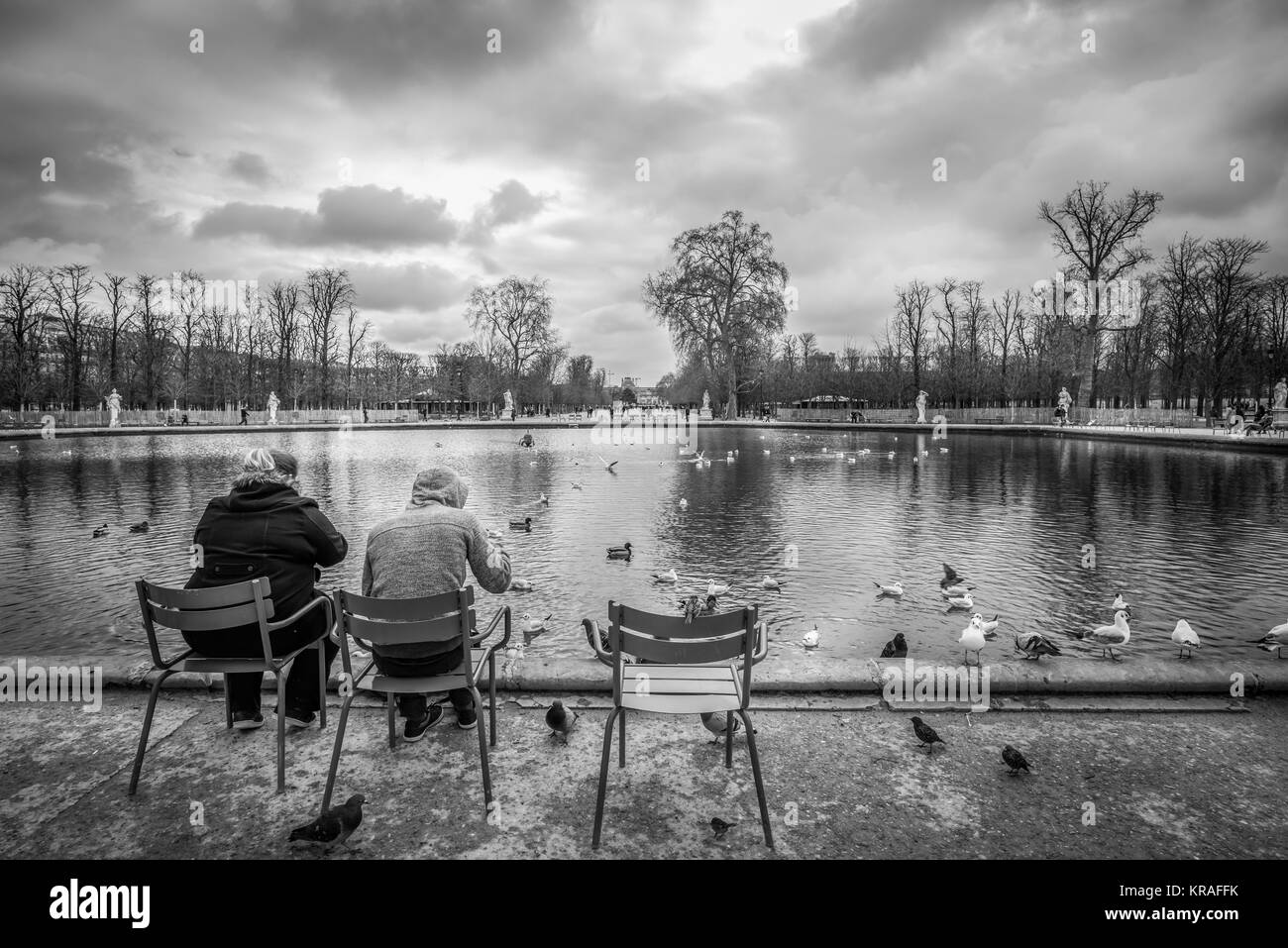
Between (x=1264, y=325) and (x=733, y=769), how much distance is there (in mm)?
81041

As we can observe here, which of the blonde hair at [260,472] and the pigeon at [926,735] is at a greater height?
the blonde hair at [260,472]

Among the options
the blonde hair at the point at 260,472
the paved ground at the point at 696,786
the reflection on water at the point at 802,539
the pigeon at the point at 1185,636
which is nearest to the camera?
the paved ground at the point at 696,786

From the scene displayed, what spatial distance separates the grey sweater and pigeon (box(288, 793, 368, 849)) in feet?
2.53

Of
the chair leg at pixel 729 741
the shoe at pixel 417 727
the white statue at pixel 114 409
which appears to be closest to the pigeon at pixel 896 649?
the chair leg at pixel 729 741

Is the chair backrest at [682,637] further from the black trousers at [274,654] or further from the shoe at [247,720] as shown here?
the shoe at [247,720]

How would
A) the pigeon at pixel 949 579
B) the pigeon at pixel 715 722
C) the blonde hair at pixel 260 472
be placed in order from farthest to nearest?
1. the pigeon at pixel 949 579
2. the blonde hair at pixel 260 472
3. the pigeon at pixel 715 722

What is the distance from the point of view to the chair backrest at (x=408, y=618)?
3289mm

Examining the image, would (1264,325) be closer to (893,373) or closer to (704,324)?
(893,373)

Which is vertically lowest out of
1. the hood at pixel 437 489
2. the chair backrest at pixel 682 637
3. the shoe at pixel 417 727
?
the shoe at pixel 417 727

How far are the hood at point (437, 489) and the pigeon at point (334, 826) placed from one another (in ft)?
5.38

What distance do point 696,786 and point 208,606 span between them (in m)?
2.71

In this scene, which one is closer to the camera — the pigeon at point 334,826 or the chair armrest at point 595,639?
the pigeon at point 334,826

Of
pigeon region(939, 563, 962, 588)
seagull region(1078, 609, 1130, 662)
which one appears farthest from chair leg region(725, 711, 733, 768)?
pigeon region(939, 563, 962, 588)

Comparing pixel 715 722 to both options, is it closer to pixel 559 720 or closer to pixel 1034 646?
pixel 559 720
